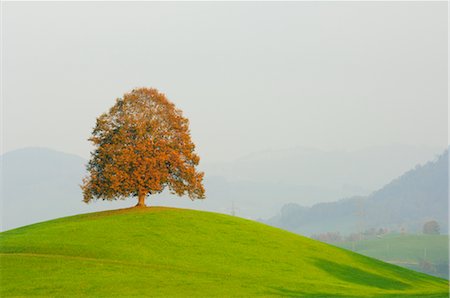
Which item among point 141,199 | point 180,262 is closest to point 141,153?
point 141,199

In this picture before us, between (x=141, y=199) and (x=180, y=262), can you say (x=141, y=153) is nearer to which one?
(x=141, y=199)

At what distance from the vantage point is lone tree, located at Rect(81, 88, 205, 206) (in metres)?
75.5

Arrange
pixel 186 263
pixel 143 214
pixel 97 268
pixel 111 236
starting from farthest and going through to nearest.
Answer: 1. pixel 143 214
2. pixel 111 236
3. pixel 186 263
4. pixel 97 268

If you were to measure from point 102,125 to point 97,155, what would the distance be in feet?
12.3

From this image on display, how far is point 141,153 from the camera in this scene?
7594cm

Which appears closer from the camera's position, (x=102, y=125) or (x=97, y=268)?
(x=97, y=268)

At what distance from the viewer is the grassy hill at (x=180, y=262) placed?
1951 inches

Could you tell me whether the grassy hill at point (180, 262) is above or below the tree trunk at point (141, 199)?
below

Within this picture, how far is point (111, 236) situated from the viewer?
66.0 metres

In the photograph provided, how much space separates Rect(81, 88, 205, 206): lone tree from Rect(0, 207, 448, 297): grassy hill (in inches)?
130

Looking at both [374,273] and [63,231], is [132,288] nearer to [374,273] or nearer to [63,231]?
[63,231]

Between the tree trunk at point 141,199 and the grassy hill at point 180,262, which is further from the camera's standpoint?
the tree trunk at point 141,199

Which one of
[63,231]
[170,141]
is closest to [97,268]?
[63,231]

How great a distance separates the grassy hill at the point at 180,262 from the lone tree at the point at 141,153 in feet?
10.8
